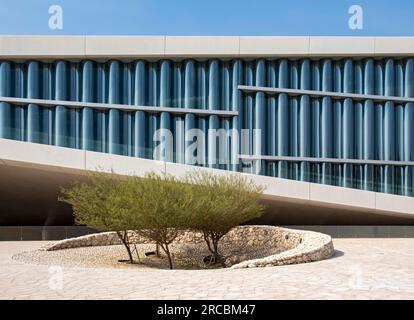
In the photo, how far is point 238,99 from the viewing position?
76.4 ft

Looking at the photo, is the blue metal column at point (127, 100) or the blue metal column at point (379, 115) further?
the blue metal column at point (379, 115)

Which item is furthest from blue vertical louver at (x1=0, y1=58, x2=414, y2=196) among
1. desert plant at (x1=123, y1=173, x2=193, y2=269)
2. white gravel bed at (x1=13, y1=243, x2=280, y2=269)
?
desert plant at (x1=123, y1=173, x2=193, y2=269)

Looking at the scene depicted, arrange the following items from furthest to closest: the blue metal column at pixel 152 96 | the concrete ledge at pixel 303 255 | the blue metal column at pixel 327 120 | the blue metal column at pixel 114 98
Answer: the blue metal column at pixel 327 120, the blue metal column at pixel 152 96, the blue metal column at pixel 114 98, the concrete ledge at pixel 303 255

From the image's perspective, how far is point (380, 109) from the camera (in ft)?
78.4

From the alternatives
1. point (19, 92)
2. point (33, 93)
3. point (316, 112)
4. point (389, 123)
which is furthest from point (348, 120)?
point (19, 92)

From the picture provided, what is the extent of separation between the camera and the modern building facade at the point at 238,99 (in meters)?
22.6

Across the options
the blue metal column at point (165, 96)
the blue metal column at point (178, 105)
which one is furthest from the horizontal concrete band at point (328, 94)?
the blue metal column at point (165, 96)

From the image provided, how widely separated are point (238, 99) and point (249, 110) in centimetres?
85

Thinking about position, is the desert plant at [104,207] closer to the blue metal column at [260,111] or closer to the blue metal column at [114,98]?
the blue metal column at [114,98]

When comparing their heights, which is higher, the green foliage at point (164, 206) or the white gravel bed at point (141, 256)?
the green foliage at point (164, 206)

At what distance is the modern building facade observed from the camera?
2258 centimetres

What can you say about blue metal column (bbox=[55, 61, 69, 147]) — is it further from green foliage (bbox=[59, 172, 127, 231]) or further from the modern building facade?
green foliage (bbox=[59, 172, 127, 231])

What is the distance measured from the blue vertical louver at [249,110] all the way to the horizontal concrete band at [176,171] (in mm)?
748
